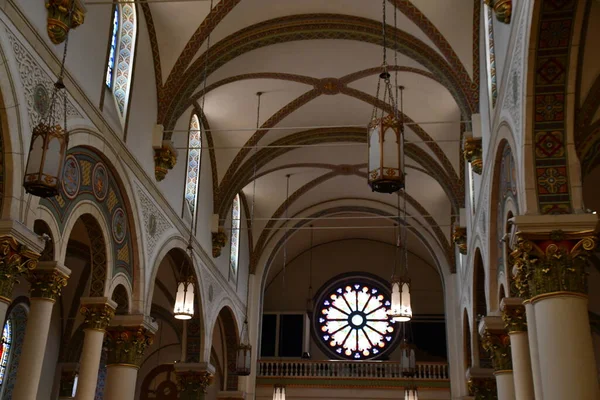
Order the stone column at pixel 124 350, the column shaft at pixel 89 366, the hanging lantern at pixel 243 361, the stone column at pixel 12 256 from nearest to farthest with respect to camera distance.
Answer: the stone column at pixel 12 256 < the column shaft at pixel 89 366 < the stone column at pixel 124 350 < the hanging lantern at pixel 243 361

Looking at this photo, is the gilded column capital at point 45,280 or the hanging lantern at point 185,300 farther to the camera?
the hanging lantern at point 185,300

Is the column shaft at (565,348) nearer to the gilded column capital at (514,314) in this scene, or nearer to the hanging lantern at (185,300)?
the gilded column capital at (514,314)

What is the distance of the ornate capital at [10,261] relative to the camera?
8500 millimetres

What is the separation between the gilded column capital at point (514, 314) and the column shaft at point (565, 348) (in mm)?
2610

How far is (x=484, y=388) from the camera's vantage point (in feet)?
53.4

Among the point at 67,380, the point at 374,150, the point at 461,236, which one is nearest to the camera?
the point at 374,150

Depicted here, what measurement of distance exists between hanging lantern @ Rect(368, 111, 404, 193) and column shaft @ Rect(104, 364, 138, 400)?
6756 millimetres

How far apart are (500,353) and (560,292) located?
5.03 meters

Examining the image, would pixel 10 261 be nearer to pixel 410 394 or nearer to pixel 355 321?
pixel 410 394

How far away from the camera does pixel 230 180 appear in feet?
61.5

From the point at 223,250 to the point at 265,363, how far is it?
5354mm

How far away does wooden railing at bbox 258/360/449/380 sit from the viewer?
884 inches

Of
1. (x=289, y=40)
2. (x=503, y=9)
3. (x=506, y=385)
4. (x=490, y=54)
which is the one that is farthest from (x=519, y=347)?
(x=289, y=40)

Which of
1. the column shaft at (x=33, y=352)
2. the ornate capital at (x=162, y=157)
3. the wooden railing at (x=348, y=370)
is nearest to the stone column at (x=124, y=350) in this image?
the ornate capital at (x=162, y=157)
